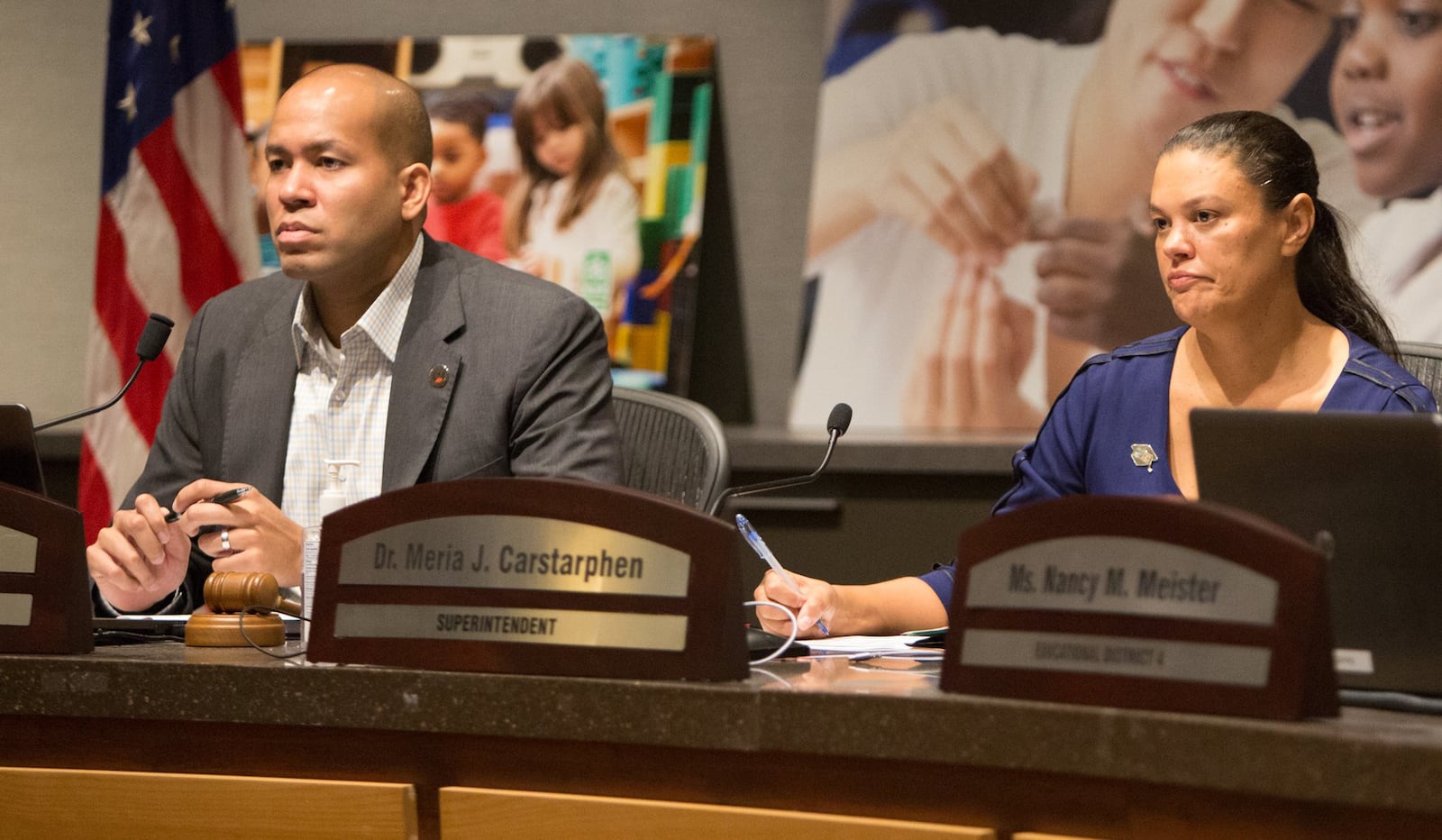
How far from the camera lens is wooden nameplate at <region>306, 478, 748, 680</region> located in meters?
1.03

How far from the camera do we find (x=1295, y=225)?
5.86 feet

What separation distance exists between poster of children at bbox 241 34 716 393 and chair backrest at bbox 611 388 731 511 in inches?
56.2

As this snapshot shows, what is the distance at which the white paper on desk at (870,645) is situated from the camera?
4.37ft

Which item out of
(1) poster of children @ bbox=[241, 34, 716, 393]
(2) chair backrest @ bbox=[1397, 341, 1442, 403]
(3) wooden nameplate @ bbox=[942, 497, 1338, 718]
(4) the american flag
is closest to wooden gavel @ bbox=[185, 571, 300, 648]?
(3) wooden nameplate @ bbox=[942, 497, 1338, 718]

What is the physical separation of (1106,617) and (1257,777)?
0.14 metres

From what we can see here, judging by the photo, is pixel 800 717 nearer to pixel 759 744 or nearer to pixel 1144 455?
pixel 759 744

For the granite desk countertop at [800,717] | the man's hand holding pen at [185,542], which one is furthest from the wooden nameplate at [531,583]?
the man's hand holding pen at [185,542]

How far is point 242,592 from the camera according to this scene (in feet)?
4.29

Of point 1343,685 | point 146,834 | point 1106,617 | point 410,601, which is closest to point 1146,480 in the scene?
point 1343,685

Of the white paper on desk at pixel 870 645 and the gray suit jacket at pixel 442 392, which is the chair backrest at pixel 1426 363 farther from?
the gray suit jacket at pixel 442 392

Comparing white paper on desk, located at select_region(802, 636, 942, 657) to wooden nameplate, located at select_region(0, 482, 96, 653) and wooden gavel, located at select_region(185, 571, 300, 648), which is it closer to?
wooden gavel, located at select_region(185, 571, 300, 648)

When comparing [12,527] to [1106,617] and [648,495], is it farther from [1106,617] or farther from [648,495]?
[1106,617]

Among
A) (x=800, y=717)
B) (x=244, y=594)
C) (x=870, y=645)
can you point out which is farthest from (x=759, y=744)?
(x=244, y=594)

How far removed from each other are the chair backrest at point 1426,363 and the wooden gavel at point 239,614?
1.36m
